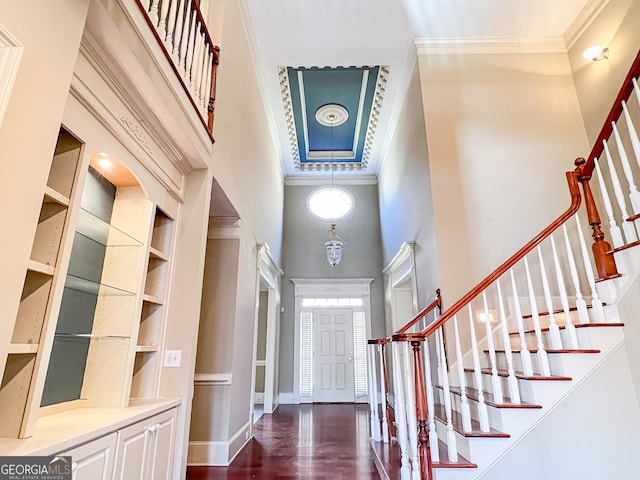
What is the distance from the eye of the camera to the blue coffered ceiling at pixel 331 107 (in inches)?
217

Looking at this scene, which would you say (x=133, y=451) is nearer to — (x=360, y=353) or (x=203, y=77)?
(x=203, y=77)

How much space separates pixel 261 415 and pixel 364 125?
5491mm

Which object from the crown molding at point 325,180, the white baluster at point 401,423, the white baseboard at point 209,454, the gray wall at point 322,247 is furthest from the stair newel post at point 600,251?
the crown molding at point 325,180

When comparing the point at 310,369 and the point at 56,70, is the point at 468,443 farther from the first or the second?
the point at 310,369

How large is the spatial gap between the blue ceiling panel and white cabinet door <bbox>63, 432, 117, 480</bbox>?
17.2 ft

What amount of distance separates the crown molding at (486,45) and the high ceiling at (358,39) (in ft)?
0.12

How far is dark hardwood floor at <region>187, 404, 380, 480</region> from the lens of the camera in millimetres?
3025

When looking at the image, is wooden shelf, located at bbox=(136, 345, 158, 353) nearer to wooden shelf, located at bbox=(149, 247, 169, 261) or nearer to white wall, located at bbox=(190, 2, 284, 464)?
wooden shelf, located at bbox=(149, 247, 169, 261)

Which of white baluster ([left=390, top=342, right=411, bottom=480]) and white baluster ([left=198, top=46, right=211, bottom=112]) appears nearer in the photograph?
white baluster ([left=390, top=342, right=411, bottom=480])

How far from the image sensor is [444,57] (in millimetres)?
4809

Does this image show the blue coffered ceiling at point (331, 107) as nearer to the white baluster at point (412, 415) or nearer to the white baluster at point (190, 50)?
the white baluster at point (190, 50)

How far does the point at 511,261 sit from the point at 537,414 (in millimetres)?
1071

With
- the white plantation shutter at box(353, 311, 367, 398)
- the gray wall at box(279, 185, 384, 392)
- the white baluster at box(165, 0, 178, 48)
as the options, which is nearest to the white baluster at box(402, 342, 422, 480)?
the white baluster at box(165, 0, 178, 48)

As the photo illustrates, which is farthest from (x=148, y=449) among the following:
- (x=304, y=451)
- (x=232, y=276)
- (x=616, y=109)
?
(x=616, y=109)
